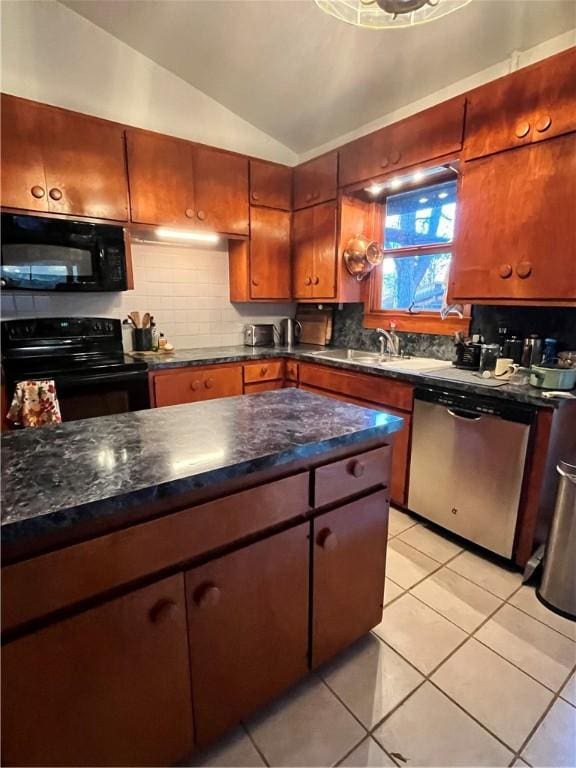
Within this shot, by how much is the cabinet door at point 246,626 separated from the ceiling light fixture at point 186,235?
96.0 inches

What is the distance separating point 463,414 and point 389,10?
1.72 meters

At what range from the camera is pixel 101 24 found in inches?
98.0

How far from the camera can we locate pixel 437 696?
53.4 inches

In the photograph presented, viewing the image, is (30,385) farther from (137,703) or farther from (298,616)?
(298,616)

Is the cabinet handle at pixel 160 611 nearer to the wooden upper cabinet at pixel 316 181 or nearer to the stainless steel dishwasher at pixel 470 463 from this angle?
the stainless steel dishwasher at pixel 470 463

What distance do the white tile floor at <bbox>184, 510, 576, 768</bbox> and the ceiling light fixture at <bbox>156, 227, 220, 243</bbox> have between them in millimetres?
2658

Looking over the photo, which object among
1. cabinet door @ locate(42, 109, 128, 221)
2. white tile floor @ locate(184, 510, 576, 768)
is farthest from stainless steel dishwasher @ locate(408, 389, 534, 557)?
cabinet door @ locate(42, 109, 128, 221)

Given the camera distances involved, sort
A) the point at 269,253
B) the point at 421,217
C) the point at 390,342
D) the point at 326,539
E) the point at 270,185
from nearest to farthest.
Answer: the point at 326,539 → the point at 421,217 → the point at 390,342 → the point at 270,185 → the point at 269,253

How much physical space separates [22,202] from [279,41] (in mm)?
1788

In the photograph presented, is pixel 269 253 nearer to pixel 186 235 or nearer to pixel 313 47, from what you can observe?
pixel 186 235

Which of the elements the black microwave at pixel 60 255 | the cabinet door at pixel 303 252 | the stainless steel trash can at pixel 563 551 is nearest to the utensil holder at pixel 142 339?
the black microwave at pixel 60 255

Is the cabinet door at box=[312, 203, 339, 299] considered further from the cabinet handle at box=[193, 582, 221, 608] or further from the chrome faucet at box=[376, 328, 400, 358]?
the cabinet handle at box=[193, 582, 221, 608]

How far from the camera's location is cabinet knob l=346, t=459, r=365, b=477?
49.9 inches

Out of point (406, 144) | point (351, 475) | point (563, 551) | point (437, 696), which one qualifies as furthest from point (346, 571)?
point (406, 144)
